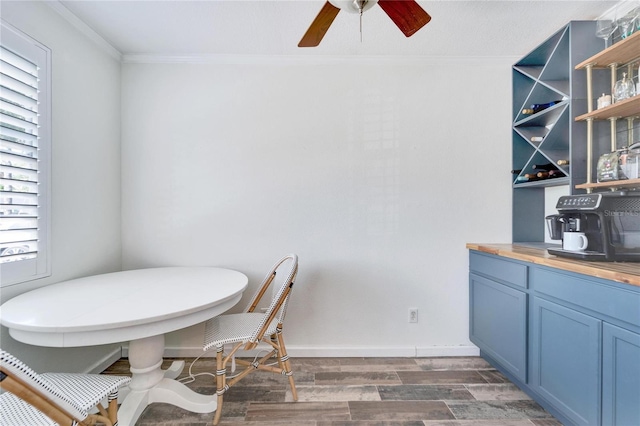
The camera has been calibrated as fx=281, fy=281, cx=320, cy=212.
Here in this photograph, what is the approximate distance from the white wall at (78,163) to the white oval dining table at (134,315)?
26cm

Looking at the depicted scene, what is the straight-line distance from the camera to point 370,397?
69.1 inches

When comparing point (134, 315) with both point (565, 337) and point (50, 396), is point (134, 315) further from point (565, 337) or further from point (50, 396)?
point (565, 337)

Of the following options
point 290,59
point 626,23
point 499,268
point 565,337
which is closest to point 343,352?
point 499,268

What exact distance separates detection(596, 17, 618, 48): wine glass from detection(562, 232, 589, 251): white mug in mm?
1220

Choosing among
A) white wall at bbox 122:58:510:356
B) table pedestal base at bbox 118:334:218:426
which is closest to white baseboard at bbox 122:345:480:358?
white wall at bbox 122:58:510:356

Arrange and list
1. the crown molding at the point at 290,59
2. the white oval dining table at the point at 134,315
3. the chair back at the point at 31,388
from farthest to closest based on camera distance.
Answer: the crown molding at the point at 290,59 → the white oval dining table at the point at 134,315 → the chair back at the point at 31,388

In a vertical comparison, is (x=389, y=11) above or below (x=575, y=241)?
above

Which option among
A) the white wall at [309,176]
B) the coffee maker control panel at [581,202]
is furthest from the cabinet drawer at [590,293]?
the white wall at [309,176]

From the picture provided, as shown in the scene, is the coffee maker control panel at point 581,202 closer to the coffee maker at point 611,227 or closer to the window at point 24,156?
the coffee maker at point 611,227

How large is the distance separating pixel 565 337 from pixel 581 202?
→ 2.28 ft

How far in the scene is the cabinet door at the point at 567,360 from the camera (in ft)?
4.21

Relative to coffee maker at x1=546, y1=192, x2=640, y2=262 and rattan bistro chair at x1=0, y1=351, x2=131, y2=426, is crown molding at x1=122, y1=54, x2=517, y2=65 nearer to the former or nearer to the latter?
coffee maker at x1=546, y1=192, x2=640, y2=262

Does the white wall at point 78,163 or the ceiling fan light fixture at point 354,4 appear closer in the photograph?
the ceiling fan light fixture at point 354,4

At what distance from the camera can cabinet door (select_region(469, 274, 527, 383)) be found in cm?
170
